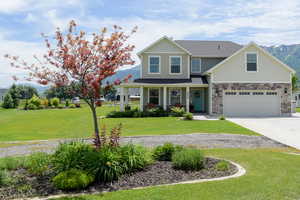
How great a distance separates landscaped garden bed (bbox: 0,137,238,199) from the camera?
Answer: 498 cm

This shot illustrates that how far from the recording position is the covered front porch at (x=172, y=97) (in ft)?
78.4

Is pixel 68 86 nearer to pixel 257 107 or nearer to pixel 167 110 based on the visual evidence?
pixel 167 110

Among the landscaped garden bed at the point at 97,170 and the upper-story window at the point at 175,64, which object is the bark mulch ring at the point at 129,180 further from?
the upper-story window at the point at 175,64

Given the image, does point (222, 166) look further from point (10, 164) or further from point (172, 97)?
point (172, 97)

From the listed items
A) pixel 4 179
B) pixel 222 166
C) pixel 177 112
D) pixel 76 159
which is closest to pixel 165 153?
pixel 222 166

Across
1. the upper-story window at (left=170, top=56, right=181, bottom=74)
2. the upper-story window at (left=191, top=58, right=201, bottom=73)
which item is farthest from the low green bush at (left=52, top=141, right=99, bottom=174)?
the upper-story window at (left=191, top=58, right=201, bottom=73)

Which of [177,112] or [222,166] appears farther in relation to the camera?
[177,112]

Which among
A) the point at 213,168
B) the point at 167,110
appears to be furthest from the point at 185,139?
the point at 167,110

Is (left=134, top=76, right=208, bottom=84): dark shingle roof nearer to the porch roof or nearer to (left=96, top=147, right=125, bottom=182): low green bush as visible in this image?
the porch roof

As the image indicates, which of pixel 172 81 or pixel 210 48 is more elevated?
pixel 210 48

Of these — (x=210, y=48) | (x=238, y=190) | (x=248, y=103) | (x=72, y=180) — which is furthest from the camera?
(x=210, y=48)

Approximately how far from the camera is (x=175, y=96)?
2489 centimetres

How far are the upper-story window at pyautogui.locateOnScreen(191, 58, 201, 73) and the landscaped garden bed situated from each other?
19661 millimetres

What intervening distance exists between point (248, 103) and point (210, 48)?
286 inches
